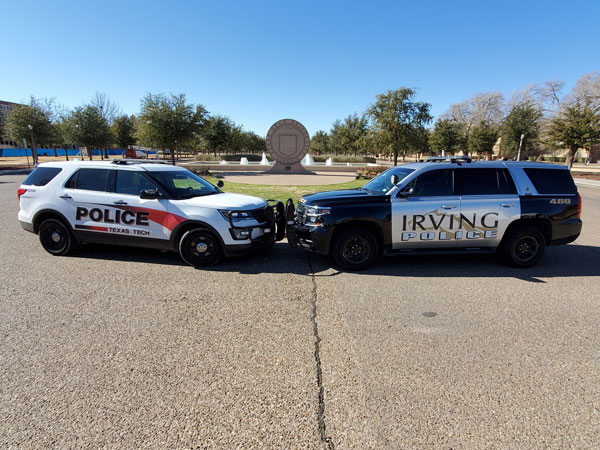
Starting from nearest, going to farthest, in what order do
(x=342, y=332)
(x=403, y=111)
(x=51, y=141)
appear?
(x=342, y=332), (x=403, y=111), (x=51, y=141)

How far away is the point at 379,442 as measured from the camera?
2.16 m

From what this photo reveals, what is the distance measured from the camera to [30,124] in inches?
1398

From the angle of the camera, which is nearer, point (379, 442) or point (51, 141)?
point (379, 442)

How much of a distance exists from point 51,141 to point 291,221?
46417 millimetres

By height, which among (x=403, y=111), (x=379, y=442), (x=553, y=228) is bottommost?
(x=379, y=442)

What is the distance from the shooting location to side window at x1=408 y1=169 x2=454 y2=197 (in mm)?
5645

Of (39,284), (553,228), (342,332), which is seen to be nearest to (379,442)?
(342,332)

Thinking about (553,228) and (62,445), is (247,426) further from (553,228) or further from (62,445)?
(553,228)

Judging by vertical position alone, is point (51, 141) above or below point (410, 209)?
above

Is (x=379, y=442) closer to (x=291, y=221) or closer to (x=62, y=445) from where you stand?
(x=62, y=445)

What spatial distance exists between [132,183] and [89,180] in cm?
88

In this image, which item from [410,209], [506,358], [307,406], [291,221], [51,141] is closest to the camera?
[307,406]

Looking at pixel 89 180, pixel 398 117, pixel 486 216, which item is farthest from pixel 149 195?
pixel 398 117

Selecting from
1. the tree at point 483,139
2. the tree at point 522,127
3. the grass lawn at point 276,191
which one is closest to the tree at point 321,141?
the tree at point 483,139
